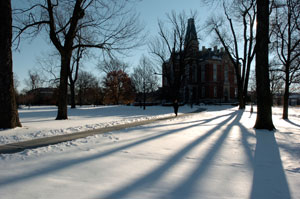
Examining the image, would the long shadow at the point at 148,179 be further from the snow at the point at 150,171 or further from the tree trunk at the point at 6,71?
the tree trunk at the point at 6,71

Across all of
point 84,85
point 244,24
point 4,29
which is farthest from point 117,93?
point 4,29

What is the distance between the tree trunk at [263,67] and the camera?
32.0ft

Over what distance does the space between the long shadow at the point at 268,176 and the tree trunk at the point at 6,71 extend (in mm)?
9070

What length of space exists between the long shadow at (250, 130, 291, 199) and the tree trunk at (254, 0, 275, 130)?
4261 mm

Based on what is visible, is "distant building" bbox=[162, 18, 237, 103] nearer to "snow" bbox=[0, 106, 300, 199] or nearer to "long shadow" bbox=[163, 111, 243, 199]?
"snow" bbox=[0, 106, 300, 199]

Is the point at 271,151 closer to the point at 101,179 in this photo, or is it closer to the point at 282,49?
the point at 101,179

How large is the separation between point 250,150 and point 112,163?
3.98 m

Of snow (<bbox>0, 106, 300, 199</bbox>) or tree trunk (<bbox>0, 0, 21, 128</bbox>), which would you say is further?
tree trunk (<bbox>0, 0, 21, 128</bbox>)

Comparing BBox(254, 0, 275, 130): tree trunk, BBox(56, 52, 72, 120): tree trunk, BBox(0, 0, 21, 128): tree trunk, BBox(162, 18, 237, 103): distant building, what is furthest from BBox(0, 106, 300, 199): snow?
BBox(162, 18, 237, 103): distant building

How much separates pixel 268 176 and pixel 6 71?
9.67 metres

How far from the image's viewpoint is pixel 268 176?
3867 mm

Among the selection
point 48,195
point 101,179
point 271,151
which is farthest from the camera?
point 271,151

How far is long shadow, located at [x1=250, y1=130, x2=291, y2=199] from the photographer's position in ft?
10.3

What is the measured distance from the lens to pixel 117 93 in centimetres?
5738
